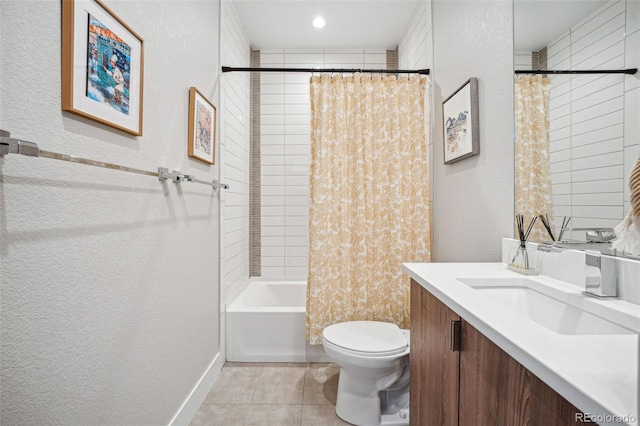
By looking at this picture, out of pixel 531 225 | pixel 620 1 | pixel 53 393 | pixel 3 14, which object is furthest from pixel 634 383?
pixel 3 14

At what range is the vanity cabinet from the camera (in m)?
0.57

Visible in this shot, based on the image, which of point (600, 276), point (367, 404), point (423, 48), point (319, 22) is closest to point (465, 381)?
point (600, 276)

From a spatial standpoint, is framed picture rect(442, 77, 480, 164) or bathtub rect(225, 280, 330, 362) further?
bathtub rect(225, 280, 330, 362)

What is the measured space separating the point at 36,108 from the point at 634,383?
124 cm

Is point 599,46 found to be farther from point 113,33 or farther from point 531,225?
point 113,33

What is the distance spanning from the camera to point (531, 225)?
1.26m

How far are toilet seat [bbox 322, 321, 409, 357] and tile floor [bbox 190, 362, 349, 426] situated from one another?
1.36 feet

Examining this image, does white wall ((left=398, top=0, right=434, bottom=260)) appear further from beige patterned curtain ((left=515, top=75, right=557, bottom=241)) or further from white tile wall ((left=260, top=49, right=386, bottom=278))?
beige patterned curtain ((left=515, top=75, right=557, bottom=241))

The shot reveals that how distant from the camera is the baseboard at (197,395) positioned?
4.83ft

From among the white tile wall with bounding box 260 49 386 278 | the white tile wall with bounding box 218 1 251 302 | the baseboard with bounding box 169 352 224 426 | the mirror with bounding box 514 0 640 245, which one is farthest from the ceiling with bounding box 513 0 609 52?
the baseboard with bounding box 169 352 224 426

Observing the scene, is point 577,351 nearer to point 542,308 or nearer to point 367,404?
point 542,308

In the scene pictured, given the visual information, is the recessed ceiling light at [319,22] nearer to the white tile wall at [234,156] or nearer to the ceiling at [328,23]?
the ceiling at [328,23]

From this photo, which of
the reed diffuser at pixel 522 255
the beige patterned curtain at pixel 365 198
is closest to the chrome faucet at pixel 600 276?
the reed diffuser at pixel 522 255

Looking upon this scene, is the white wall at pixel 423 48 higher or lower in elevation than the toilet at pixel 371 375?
higher
